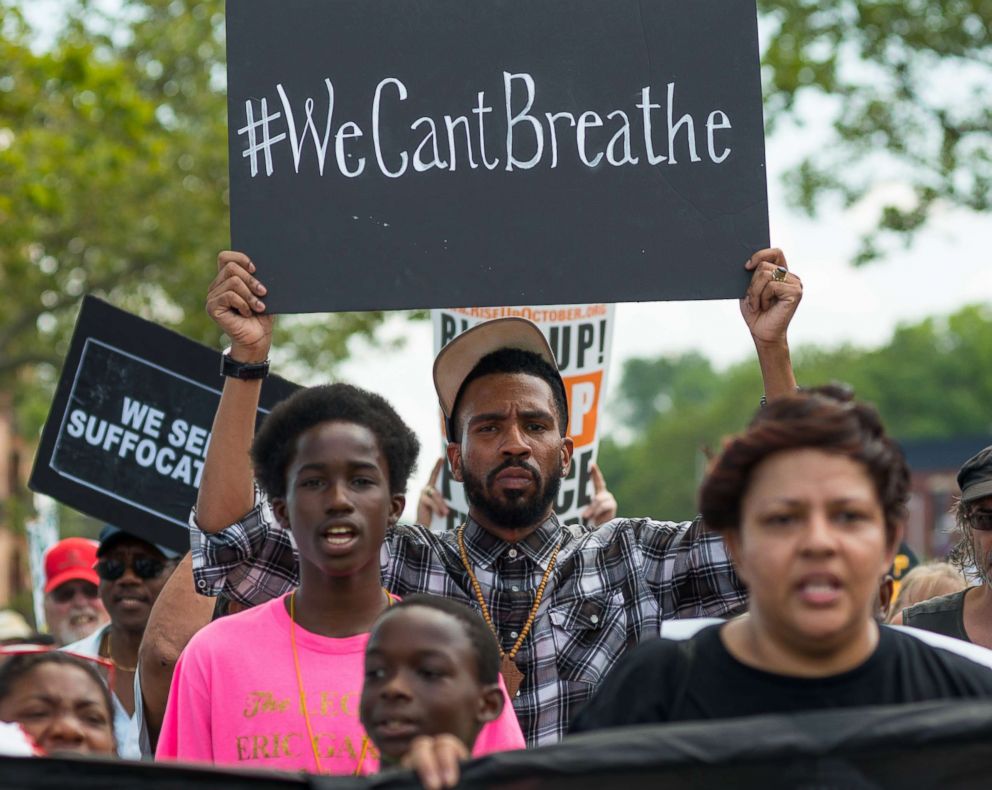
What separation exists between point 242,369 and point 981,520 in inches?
85.5

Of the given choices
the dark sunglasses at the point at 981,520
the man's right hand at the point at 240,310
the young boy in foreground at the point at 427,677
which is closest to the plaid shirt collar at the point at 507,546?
the man's right hand at the point at 240,310

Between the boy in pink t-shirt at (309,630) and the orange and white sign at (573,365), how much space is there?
7.17ft

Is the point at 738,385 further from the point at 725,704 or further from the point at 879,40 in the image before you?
the point at 725,704

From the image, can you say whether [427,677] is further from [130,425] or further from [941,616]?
[130,425]

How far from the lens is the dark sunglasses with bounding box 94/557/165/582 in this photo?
5.51 m

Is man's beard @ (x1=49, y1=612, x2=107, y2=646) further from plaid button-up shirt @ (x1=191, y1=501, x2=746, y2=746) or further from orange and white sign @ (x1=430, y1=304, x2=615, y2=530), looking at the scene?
plaid button-up shirt @ (x1=191, y1=501, x2=746, y2=746)

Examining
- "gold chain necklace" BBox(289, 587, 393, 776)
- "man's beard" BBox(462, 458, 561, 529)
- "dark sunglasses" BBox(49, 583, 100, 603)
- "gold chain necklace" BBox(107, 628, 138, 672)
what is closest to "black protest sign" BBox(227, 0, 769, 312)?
"man's beard" BBox(462, 458, 561, 529)

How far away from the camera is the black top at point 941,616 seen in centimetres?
458

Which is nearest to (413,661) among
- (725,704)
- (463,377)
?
(725,704)

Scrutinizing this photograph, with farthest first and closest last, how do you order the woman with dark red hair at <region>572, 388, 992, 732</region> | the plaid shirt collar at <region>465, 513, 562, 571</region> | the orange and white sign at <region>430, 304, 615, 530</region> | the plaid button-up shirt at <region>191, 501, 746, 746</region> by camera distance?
the orange and white sign at <region>430, 304, 615, 530</region> → the plaid shirt collar at <region>465, 513, 562, 571</region> → the plaid button-up shirt at <region>191, 501, 746, 746</region> → the woman with dark red hair at <region>572, 388, 992, 732</region>

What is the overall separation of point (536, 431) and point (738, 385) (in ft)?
278

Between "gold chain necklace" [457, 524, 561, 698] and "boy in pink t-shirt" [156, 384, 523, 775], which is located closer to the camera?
"boy in pink t-shirt" [156, 384, 523, 775]

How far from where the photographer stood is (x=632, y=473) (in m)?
92.4

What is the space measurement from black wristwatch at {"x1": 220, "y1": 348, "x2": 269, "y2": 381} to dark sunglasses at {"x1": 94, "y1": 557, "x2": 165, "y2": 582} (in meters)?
1.84
